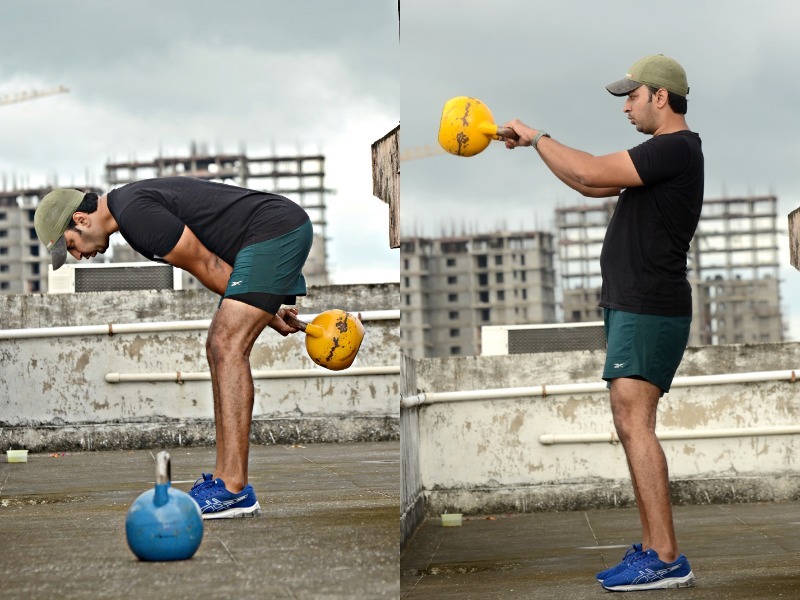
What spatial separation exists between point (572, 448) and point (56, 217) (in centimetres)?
222

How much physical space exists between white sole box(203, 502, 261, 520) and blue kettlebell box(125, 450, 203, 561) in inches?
22.8

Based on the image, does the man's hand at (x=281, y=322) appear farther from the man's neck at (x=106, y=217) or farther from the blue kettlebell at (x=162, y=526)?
the blue kettlebell at (x=162, y=526)

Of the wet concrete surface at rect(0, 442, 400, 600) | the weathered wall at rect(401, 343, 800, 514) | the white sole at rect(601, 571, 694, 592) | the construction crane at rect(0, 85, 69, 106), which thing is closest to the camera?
the wet concrete surface at rect(0, 442, 400, 600)

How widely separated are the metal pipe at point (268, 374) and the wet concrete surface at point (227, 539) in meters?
1.00

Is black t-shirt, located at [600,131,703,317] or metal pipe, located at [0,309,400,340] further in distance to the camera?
metal pipe, located at [0,309,400,340]

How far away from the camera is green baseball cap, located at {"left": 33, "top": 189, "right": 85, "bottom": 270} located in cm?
225

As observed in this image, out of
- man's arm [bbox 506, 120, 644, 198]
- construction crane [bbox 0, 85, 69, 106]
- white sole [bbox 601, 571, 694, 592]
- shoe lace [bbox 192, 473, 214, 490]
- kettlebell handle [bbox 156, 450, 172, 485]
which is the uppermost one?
construction crane [bbox 0, 85, 69, 106]

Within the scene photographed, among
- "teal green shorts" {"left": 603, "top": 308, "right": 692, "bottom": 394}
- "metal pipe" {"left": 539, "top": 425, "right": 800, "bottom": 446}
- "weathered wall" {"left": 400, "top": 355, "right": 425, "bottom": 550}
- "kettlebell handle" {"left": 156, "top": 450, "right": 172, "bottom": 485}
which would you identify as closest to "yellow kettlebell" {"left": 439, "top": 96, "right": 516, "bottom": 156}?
"teal green shorts" {"left": 603, "top": 308, "right": 692, "bottom": 394}

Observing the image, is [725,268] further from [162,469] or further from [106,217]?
[162,469]

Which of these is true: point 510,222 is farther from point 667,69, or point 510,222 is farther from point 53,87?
point 667,69

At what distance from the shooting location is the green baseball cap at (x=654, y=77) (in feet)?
6.55

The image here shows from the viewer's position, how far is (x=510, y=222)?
3250 inches

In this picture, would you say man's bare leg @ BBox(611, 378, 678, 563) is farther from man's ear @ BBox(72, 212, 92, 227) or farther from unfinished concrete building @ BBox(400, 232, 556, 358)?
unfinished concrete building @ BBox(400, 232, 556, 358)

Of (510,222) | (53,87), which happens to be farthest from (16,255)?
(510,222)
